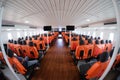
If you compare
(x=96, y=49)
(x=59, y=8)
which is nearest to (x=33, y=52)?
(x=96, y=49)

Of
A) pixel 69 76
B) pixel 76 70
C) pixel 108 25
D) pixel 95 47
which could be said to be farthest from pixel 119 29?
pixel 108 25

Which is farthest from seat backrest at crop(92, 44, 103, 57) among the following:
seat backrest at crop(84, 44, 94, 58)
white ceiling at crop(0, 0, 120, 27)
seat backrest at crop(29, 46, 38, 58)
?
seat backrest at crop(29, 46, 38, 58)

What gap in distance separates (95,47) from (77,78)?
2106 mm

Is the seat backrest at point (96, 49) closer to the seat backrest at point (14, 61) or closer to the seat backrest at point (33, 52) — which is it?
the seat backrest at point (33, 52)

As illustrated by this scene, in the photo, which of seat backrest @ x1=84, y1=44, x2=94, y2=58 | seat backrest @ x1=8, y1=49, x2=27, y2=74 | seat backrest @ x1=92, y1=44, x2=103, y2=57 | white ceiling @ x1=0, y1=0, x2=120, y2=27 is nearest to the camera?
white ceiling @ x1=0, y1=0, x2=120, y2=27

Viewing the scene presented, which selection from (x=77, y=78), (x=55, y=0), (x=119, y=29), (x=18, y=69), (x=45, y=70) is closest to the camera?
(x=119, y=29)

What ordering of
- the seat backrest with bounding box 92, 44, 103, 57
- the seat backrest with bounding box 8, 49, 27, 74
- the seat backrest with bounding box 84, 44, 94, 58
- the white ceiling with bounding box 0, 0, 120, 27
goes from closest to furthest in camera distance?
the white ceiling with bounding box 0, 0, 120, 27
the seat backrest with bounding box 8, 49, 27, 74
the seat backrest with bounding box 84, 44, 94, 58
the seat backrest with bounding box 92, 44, 103, 57

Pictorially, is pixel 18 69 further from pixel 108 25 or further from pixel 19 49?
pixel 108 25

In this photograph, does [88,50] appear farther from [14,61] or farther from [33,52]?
[14,61]

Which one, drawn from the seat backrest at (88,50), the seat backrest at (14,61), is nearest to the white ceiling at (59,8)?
the seat backrest at (14,61)

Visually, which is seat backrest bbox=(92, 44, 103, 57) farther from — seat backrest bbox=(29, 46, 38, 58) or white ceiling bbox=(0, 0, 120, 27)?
seat backrest bbox=(29, 46, 38, 58)

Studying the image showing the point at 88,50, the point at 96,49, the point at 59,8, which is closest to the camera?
the point at 59,8

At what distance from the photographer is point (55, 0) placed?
2033mm

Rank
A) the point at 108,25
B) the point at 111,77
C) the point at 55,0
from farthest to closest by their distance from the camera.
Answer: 1. the point at 108,25
2. the point at 111,77
3. the point at 55,0
